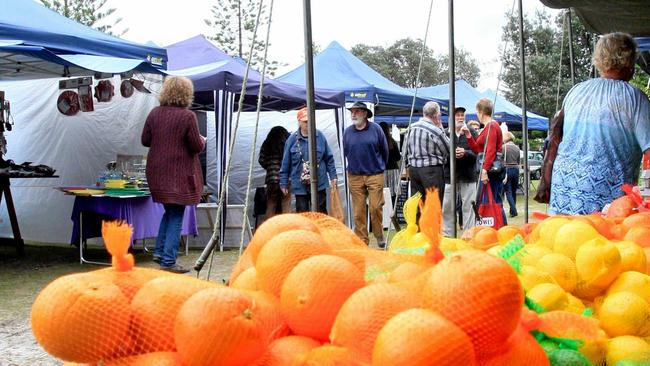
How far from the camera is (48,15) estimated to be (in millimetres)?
7258

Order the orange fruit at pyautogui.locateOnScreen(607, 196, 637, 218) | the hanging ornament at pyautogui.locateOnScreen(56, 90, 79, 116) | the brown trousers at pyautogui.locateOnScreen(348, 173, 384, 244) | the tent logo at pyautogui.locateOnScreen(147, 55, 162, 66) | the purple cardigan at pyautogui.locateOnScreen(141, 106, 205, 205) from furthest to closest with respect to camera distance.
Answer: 1. the hanging ornament at pyautogui.locateOnScreen(56, 90, 79, 116)
2. the brown trousers at pyautogui.locateOnScreen(348, 173, 384, 244)
3. the tent logo at pyautogui.locateOnScreen(147, 55, 162, 66)
4. the purple cardigan at pyautogui.locateOnScreen(141, 106, 205, 205)
5. the orange fruit at pyautogui.locateOnScreen(607, 196, 637, 218)

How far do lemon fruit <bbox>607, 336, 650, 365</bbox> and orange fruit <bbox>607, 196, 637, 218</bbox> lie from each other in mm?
1161

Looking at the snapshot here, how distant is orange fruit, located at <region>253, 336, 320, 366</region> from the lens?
1.05 meters

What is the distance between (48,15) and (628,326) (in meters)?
7.24

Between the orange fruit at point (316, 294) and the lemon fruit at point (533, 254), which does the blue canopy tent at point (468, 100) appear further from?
the orange fruit at point (316, 294)

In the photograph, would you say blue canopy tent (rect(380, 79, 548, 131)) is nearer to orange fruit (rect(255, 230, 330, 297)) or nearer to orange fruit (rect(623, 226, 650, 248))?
orange fruit (rect(623, 226, 650, 248))

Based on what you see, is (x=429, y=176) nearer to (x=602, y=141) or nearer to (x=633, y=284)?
(x=602, y=141)

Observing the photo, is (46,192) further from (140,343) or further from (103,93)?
(140,343)

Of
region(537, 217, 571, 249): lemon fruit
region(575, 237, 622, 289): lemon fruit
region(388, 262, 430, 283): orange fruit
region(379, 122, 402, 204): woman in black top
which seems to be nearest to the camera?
region(388, 262, 430, 283): orange fruit

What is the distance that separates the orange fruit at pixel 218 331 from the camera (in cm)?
98

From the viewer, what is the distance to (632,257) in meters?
1.69

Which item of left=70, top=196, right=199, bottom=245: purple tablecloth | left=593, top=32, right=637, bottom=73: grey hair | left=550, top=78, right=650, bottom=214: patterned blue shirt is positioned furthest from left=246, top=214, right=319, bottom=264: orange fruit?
left=70, top=196, right=199, bottom=245: purple tablecloth

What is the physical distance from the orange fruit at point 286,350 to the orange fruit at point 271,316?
1.0 inches

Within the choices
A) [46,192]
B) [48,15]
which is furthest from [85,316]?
[46,192]
